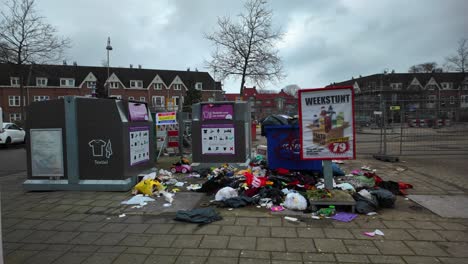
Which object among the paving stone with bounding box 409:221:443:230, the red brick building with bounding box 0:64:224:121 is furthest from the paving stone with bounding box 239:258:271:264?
the red brick building with bounding box 0:64:224:121

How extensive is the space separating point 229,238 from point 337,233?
1.39m

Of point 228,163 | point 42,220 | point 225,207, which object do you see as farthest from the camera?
point 228,163

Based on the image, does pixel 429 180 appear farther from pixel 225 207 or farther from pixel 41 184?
pixel 41 184

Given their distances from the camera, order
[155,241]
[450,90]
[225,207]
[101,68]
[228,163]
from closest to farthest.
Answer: [155,241] < [225,207] < [228,163] < [101,68] < [450,90]

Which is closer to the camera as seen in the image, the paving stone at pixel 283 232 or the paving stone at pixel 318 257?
the paving stone at pixel 318 257

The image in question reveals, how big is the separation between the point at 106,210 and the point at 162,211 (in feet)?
3.28

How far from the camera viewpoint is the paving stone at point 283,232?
151 inches

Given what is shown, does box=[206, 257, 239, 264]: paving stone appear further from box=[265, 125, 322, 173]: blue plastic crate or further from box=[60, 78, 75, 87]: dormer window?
box=[60, 78, 75, 87]: dormer window

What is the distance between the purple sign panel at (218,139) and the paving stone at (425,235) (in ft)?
17.0

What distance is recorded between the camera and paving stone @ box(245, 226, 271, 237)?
386cm

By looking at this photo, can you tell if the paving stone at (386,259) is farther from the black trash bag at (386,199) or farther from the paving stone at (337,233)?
the black trash bag at (386,199)

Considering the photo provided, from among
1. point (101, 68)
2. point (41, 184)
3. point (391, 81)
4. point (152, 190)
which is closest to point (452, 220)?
point (152, 190)

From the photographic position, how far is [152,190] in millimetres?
5965

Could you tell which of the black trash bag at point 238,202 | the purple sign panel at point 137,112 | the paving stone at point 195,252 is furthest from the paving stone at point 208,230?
the purple sign panel at point 137,112
